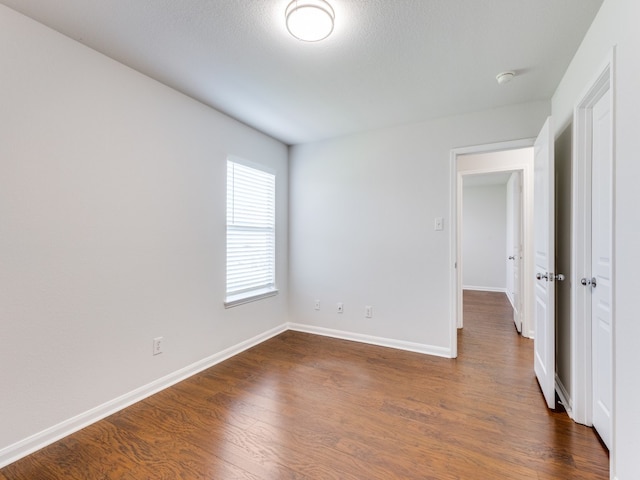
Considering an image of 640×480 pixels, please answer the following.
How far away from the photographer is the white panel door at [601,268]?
66.0 inches

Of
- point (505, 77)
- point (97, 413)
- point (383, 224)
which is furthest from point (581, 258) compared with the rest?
point (97, 413)

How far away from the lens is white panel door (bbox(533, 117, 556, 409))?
212 centimetres

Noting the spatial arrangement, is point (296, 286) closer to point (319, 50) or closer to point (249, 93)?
point (249, 93)

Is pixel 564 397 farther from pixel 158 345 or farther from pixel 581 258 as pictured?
pixel 158 345

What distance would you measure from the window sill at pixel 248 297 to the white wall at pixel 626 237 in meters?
2.84

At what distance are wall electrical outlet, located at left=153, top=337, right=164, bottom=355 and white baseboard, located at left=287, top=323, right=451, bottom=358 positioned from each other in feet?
5.98

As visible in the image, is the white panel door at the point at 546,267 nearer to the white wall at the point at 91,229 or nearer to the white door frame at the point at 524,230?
the white door frame at the point at 524,230

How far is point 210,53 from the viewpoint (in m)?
2.01

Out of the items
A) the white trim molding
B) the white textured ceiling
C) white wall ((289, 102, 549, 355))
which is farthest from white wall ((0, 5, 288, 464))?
the white trim molding

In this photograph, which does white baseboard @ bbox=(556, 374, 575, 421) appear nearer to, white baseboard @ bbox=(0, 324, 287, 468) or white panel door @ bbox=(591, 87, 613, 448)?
white panel door @ bbox=(591, 87, 613, 448)

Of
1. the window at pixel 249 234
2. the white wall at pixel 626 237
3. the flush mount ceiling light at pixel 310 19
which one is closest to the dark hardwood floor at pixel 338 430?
the white wall at pixel 626 237

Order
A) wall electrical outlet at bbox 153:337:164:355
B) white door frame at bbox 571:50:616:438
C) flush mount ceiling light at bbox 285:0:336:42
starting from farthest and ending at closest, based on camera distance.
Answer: wall electrical outlet at bbox 153:337:164:355
white door frame at bbox 571:50:616:438
flush mount ceiling light at bbox 285:0:336:42

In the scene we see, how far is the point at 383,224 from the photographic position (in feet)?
11.2

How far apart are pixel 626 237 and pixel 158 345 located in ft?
9.72
